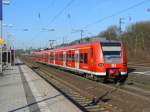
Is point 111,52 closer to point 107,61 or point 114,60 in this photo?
point 114,60

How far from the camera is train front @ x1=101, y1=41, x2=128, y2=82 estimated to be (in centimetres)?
2527

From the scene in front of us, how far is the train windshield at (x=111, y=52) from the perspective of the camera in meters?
25.5

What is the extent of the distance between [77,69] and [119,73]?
798 cm

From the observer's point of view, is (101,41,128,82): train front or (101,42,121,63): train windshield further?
(101,42,121,63): train windshield

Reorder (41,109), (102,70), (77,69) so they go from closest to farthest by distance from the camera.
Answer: (41,109)
(102,70)
(77,69)

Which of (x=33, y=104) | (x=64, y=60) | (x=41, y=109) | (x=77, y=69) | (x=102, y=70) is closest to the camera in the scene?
(x=41, y=109)

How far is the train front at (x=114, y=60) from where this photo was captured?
2527 cm

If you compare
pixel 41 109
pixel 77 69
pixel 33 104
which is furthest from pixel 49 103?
pixel 77 69

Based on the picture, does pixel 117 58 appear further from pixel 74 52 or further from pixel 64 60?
pixel 64 60

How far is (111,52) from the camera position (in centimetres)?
2569

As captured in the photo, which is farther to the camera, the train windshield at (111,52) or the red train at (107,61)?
the train windshield at (111,52)

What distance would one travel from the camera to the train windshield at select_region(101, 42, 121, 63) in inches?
1005

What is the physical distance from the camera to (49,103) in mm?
14414

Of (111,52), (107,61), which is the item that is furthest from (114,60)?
(111,52)
